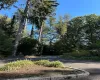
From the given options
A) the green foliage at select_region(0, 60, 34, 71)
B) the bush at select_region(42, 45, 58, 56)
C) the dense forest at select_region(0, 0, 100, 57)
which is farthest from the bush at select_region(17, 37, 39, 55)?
the green foliage at select_region(0, 60, 34, 71)

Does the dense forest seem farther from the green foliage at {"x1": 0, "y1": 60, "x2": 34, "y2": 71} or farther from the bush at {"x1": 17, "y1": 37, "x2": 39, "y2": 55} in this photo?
the green foliage at {"x1": 0, "y1": 60, "x2": 34, "y2": 71}

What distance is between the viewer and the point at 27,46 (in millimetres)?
26766

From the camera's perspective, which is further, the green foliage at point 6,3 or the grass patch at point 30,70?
the green foliage at point 6,3

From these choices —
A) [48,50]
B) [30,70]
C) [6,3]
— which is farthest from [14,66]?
[48,50]

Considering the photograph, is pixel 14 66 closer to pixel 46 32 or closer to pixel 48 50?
pixel 48 50

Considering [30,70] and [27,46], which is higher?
[27,46]

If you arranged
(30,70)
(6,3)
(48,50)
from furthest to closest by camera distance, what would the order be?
1. (48,50)
2. (6,3)
3. (30,70)

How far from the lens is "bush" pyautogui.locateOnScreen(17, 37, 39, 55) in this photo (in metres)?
26.7

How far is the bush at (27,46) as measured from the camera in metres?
26.7

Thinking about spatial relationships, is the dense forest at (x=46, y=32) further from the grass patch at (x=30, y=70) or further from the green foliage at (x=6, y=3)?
the grass patch at (x=30, y=70)

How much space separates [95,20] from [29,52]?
26.3 m

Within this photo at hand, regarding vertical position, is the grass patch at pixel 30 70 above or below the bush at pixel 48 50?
below

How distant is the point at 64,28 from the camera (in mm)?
49750

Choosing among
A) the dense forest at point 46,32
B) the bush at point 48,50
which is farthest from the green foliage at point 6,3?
the bush at point 48,50
